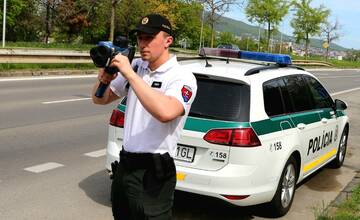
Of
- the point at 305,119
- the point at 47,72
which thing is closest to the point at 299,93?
the point at 305,119

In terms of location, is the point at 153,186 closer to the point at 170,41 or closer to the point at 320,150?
the point at 170,41

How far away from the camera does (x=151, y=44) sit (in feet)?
9.43

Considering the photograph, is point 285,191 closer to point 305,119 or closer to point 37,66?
point 305,119

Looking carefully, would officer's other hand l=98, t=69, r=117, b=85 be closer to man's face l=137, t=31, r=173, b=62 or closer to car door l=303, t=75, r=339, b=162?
man's face l=137, t=31, r=173, b=62

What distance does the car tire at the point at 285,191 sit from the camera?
5207 mm

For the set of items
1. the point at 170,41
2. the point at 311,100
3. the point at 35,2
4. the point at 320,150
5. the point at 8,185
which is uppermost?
the point at 35,2

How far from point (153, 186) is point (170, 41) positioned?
80 centimetres

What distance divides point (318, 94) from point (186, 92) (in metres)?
4.13

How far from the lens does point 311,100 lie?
6316 millimetres

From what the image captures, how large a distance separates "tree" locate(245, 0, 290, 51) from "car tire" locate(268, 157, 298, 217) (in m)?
48.7

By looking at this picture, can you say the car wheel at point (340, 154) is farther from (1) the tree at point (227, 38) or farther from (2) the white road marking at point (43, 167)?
(1) the tree at point (227, 38)

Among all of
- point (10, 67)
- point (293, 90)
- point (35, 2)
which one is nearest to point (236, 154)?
point (293, 90)

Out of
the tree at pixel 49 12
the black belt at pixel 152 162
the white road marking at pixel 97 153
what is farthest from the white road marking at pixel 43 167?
the tree at pixel 49 12

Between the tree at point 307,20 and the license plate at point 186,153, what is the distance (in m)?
58.5
